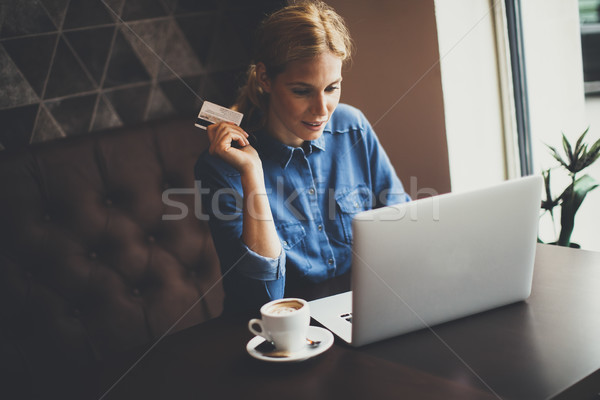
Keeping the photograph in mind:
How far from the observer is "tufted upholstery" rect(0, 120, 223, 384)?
1.35m

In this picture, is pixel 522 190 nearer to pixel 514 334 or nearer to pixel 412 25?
pixel 514 334

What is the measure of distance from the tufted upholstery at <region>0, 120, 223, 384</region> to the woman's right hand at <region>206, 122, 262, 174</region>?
339 mm

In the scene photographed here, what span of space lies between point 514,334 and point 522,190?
23 cm

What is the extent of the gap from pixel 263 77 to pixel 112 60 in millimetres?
660

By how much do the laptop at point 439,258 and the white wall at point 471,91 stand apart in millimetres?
978

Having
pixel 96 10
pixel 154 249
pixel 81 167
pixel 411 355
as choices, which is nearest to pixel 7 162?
pixel 81 167

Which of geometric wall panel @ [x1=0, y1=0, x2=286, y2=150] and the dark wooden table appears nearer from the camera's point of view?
the dark wooden table

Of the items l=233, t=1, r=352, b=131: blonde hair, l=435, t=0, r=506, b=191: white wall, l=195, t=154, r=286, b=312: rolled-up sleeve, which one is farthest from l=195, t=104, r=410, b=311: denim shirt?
l=435, t=0, r=506, b=191: white wall

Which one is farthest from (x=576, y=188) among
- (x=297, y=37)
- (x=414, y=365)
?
(x=414, y=365)

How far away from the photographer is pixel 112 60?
1.68m

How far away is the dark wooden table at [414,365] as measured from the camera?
65 centimetres

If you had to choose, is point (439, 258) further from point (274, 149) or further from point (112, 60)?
point (112, 60)

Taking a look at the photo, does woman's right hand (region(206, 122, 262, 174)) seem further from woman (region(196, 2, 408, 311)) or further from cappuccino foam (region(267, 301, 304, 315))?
cappuccino foam (region(267, 301, 304, 315))

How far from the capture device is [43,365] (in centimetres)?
138
